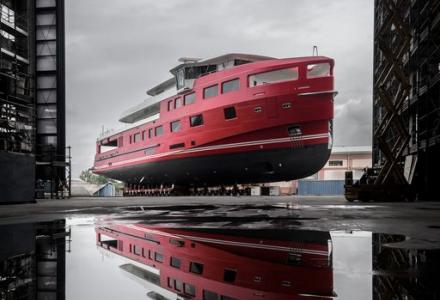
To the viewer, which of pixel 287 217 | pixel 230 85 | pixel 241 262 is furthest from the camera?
pixel 230 85

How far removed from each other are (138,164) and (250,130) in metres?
14.8

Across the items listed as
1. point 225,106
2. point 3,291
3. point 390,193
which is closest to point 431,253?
point 3,291

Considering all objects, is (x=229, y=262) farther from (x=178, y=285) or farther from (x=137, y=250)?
(x=137, y=250)

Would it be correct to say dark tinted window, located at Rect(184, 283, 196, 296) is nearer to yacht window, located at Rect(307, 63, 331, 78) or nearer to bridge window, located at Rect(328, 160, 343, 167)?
yacht window, located at Rect(307, 63, 331, 78)

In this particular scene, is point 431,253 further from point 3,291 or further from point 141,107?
point 141,107

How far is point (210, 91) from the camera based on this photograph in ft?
88.4

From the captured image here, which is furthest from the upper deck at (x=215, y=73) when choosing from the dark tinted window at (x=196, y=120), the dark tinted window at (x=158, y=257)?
the dark tinted window at (x=158, y=257)

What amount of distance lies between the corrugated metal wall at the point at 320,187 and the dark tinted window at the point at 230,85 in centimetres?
2421

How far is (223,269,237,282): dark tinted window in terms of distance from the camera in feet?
9.11

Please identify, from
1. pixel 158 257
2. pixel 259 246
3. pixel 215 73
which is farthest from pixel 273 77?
pixel 158 257

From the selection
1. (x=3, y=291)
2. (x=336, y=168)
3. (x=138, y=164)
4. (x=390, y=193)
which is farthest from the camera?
(x=336, y=168)

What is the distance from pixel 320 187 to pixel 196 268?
45.8m

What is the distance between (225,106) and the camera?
25141 mm

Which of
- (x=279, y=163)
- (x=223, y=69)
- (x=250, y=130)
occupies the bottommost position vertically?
(x=279, y=163)
